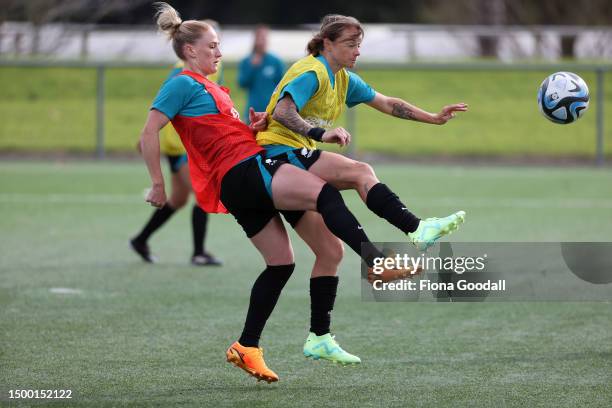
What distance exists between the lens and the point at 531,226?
1210 centimetres

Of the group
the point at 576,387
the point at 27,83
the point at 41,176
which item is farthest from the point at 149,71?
the point at 576,387

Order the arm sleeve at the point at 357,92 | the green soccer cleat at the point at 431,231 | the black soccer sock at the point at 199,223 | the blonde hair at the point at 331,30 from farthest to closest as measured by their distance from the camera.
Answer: the black soccer sock at the point at 199,223
the arm sleeve at the point at 357,92
the blonde hair at the point at 331,30
the green soccer cleat at the point at 431,231

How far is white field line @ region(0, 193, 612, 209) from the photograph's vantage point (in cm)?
1398

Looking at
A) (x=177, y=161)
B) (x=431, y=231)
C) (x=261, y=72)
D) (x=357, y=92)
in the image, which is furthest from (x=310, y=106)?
(x=261, y=72)

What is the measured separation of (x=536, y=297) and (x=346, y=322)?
1.76m

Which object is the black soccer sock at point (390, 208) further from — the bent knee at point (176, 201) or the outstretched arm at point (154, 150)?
the bent knee at point (176, 201)

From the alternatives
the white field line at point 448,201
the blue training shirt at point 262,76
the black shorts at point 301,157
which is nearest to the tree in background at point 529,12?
the blue training shirt at point 262,76

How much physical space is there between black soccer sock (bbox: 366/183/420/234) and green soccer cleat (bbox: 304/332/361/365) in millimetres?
838

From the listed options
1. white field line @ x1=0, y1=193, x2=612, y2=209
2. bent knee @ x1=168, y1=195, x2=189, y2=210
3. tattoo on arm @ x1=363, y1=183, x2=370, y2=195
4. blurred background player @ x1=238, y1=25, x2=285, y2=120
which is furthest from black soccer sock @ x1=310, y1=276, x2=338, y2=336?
blurred background player @ x1=238, y1=25, x2=285, y2=120

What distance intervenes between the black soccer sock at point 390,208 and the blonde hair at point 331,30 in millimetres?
921

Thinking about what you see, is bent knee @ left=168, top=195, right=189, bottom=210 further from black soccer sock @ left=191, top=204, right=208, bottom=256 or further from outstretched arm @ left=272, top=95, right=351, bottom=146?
outstretched arm @ left=272, top=95, right=351, bottom=146

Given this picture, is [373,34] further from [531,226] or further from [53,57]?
[531,226]

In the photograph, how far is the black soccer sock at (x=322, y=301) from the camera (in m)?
6.11

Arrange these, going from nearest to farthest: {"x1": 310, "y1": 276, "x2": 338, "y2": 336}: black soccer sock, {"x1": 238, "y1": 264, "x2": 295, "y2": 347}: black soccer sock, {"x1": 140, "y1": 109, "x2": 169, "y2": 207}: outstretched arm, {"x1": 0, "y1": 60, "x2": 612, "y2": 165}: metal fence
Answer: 1. {"x1": 140, "y1": 109, "x2": 169, "y2": 207}: outstretched arm
2. {"x1": 238, "y1": 264, "x2": 295, "y2": 347}: black soccer sock
3. {"x1": 310, "y1": 276, "x2": 338, "y2": 336}: black soccer sock
4. {"x1": 0, "y1": 60, "x2": 612, "y2": 165}: metal fence
